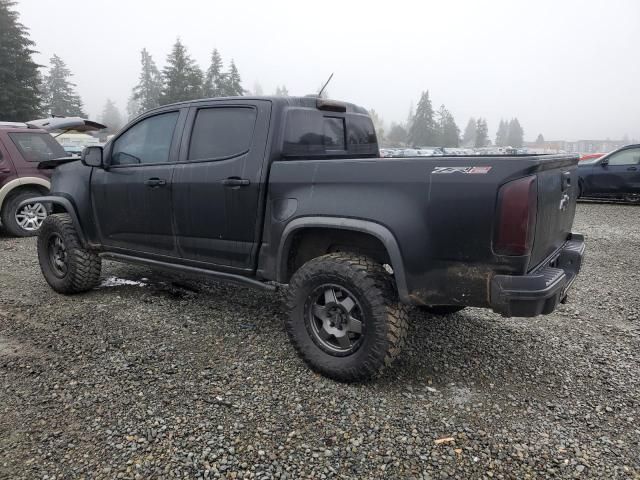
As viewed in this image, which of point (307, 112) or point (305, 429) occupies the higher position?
point (307, 112)

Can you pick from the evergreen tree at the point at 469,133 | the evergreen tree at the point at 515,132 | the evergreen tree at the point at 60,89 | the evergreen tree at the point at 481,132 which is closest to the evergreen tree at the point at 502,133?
the evergreen tree at the point at 515,132

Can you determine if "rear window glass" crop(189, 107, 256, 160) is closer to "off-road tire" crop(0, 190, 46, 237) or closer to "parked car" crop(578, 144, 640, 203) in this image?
"off-road tire" crop(0, 190, 46, 237)

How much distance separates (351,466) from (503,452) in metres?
0.79

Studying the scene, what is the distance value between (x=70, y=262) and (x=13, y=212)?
4.25 metres

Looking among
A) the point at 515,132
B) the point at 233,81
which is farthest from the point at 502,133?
the point at 233,81

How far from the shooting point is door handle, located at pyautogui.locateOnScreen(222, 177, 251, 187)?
3.34 m

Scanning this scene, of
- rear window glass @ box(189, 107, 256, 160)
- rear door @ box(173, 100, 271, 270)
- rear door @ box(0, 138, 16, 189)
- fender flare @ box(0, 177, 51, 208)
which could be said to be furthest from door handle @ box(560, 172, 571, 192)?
rear door @ box(0, 138, 16, 189)

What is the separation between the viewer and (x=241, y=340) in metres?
3.62

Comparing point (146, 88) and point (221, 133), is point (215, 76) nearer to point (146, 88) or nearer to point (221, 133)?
point (146, 88)

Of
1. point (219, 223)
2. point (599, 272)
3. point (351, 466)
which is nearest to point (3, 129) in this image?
point (219, 223)

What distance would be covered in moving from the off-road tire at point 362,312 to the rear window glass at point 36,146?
6.93 metres

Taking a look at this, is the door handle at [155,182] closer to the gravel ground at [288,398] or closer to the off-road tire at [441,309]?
the gravel ground at [288,398]

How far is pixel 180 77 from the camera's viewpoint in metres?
57.4

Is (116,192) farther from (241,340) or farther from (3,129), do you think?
(3,129)
